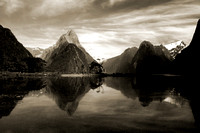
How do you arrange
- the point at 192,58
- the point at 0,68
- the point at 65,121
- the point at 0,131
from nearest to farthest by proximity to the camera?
the point at 0,131, the point at 65,121, the point at 0,68, the point at 192,58

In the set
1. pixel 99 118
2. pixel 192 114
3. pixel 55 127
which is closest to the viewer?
pixel 55 127

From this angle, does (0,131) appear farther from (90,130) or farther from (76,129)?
(90,130)

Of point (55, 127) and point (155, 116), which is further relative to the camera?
point (155, 116)

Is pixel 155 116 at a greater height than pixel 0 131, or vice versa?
pixel 0 131

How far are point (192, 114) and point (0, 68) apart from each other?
578ft

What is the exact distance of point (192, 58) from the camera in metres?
194

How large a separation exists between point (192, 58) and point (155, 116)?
625 feet

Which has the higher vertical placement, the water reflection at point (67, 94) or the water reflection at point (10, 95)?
the water reflection at point (10, 95)

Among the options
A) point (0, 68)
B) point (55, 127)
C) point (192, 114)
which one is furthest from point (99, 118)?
point (0, 68)

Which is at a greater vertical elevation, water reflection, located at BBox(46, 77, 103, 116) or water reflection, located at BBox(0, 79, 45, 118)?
water reflection, located at BBox(0, 79, 45, 118)

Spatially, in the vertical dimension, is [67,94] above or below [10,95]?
below

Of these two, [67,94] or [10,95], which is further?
[67,94]

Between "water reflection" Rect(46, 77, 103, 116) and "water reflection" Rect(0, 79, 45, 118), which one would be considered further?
"water reflection" Rect(46, 77, 103, 116)

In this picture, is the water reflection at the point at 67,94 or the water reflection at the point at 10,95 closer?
the water reflection at the point at 10,95
